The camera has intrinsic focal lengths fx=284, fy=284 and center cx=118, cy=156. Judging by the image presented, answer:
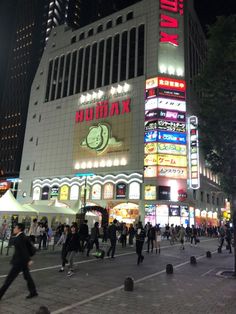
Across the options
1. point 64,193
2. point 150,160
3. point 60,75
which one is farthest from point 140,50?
point 64,193

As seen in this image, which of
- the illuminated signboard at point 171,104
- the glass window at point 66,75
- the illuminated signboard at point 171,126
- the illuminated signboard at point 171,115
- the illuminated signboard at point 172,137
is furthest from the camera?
the glass window at point 66,75

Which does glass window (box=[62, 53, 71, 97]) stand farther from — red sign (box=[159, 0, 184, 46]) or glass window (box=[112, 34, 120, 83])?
red sign (box=[159, 0, 184, 46])

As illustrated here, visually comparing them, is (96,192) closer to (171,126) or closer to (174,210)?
(174,210)

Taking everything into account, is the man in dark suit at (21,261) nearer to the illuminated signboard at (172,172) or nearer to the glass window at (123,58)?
the illuminated signboard at (172,172)

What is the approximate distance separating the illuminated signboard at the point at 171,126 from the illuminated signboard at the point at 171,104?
2370mm

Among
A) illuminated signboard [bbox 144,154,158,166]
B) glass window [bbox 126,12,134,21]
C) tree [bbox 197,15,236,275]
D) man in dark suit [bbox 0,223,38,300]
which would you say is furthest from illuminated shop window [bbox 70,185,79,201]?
man in dark suit [bbox 0,223,38,300]

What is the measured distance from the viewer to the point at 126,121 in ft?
153

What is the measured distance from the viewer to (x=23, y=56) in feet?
392

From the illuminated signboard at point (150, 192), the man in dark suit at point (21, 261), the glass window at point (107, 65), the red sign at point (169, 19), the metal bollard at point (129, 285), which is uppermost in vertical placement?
the red sign at point (169, 19)

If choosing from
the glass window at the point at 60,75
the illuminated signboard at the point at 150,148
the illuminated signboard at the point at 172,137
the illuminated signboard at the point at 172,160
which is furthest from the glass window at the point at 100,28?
the illuminated signboard at the point at 172,160

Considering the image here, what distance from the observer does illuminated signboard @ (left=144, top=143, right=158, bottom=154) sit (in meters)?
41.5

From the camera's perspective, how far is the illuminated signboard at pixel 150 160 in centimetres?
4131

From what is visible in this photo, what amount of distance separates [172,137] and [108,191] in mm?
13188

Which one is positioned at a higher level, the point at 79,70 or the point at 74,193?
the point at 79,70
